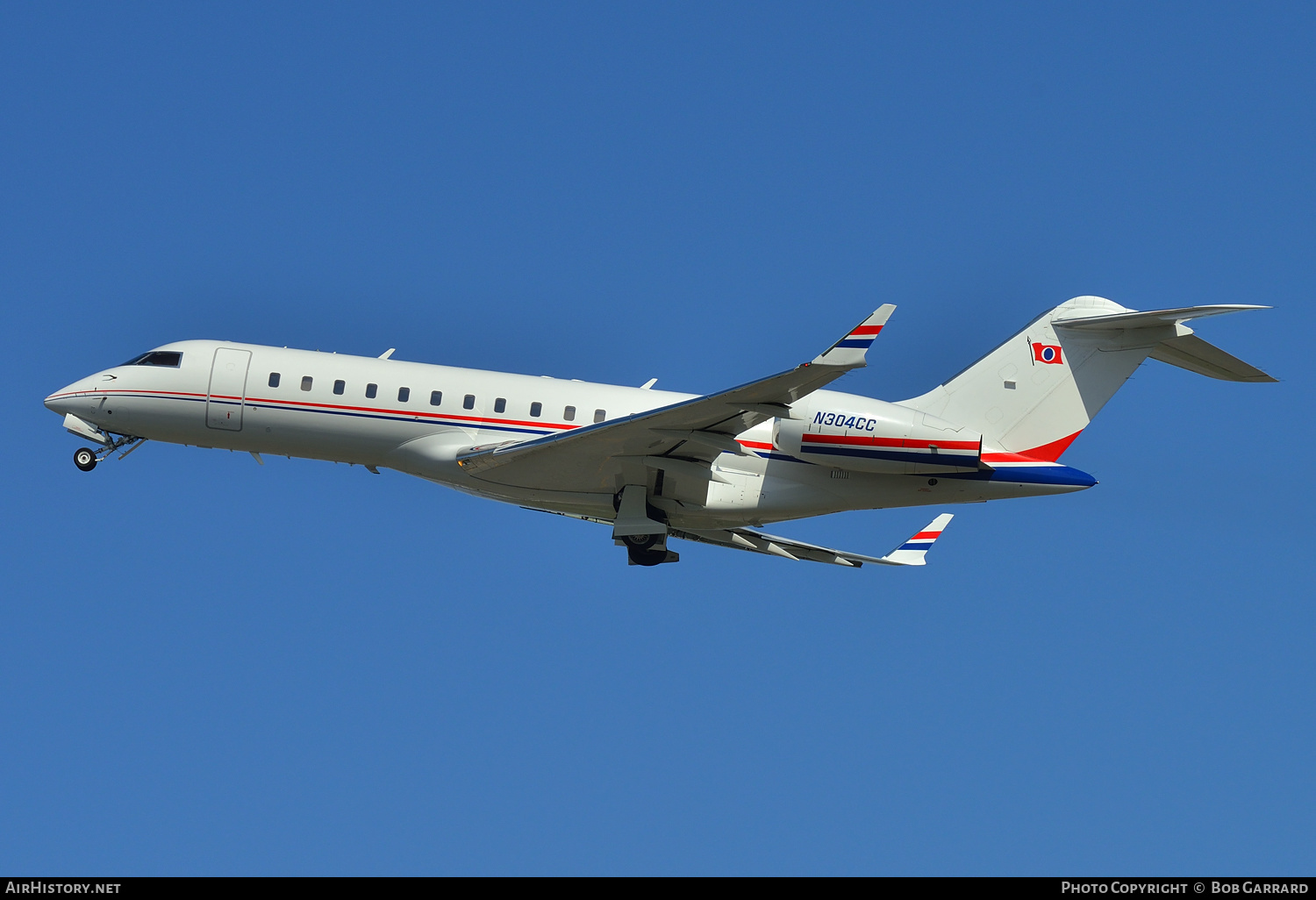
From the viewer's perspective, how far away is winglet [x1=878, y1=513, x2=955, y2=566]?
80.2 feet

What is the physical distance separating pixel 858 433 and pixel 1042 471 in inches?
127

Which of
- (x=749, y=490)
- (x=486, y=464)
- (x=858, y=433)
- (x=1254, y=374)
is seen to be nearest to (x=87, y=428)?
(x=486, y=464)

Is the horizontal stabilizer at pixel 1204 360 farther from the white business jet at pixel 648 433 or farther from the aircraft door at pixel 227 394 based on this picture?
the aircraft door at pixel 227 394

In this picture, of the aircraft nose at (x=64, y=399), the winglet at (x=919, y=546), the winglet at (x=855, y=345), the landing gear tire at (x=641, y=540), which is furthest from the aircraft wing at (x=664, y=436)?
the aircraft nose at (x=64, y=399)

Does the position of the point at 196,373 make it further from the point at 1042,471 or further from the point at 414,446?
the point at 1042,471

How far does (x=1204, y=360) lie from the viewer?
70.1 feet

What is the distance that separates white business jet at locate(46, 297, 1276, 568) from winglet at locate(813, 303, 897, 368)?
3.21 meters

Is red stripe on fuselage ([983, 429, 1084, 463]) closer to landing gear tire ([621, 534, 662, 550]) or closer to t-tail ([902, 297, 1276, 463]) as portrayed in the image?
t-tail ([902, 297, 1276, 463])

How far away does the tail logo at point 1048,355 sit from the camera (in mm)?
22312

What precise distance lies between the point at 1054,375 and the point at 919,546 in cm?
423

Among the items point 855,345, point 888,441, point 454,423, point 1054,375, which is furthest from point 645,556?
point 1054,375

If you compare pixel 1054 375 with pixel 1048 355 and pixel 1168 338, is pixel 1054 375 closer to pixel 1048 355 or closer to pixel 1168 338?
pixel 1048 355

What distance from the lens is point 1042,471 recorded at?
70.6 feet

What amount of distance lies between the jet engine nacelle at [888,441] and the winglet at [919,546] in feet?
12.0
